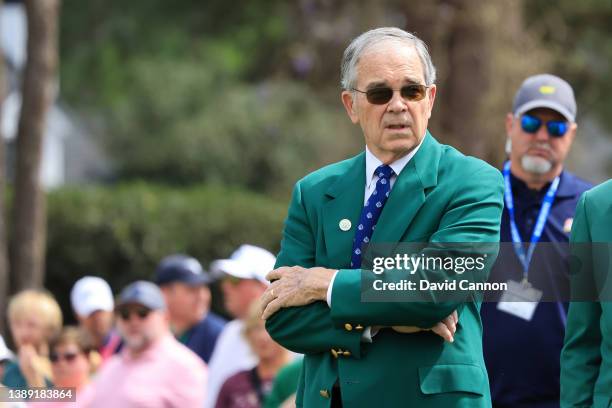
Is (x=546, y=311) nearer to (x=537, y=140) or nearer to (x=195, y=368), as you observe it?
(x=537, y=140)

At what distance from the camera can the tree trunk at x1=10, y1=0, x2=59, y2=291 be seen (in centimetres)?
1711

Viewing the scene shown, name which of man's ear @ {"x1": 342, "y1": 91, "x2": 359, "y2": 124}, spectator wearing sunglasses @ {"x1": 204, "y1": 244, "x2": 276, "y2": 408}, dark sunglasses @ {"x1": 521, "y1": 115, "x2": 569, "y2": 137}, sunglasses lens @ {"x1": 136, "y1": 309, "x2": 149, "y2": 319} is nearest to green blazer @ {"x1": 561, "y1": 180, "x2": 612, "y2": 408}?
man's ear @ {"x1": 342, "y1": 91, "x2": 359, "y2": 124}

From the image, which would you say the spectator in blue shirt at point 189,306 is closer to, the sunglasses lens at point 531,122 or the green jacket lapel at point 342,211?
the sunglasses lens at point 531,122

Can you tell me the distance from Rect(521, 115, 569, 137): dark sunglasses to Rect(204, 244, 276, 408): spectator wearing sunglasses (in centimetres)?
224

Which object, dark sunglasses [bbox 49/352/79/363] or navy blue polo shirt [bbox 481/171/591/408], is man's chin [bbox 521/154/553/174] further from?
dark sunglasses [bbox 49/352/79/363]

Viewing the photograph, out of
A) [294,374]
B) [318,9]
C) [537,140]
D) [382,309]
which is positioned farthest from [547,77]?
[318,9]

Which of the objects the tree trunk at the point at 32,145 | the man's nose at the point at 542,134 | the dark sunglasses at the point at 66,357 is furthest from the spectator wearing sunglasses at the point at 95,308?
the tree trunk at the point at 32,145

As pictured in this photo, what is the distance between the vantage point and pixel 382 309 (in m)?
4.26

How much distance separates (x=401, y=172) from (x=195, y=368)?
408 cm

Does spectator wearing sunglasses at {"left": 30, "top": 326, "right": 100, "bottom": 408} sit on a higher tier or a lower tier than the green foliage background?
lower

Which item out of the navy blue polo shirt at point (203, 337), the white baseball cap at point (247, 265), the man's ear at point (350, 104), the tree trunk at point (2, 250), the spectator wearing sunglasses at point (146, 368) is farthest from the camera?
the tree trunk at point (2, 250)

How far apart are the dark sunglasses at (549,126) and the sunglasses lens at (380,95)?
205 cm

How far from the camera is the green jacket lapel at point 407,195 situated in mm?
4449

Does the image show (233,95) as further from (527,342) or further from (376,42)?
(376,42)
